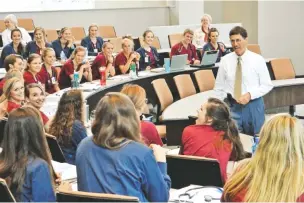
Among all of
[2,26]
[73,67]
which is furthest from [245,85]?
[2,26]

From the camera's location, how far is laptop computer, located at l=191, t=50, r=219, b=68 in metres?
8.62

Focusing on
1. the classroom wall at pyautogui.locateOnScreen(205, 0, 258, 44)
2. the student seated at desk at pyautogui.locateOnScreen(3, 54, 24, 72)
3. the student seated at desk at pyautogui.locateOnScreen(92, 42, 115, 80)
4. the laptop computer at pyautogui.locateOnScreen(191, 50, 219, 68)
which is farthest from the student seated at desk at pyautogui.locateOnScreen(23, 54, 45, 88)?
the classroom wall at pyautogui.locateOnScreen(205, 0, 258, 44)

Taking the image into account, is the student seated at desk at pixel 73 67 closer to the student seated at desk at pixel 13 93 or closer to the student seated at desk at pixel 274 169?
the student seated at desk at pixel 13 93

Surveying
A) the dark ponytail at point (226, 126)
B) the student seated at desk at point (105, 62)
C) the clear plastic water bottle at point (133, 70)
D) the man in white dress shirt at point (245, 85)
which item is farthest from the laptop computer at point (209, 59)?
the dark ponytail at point (226, 126)

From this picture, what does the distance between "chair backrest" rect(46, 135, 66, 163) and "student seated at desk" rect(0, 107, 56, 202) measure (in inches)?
36.6

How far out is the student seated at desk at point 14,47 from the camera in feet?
27.6

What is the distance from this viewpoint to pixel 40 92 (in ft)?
16.3

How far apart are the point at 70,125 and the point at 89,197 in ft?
5.22

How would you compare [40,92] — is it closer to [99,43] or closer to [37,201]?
[37,201]

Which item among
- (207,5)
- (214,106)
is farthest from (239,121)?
(207,5)

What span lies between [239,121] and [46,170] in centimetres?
259

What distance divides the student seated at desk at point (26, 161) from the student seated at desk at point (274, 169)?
991 millimetres

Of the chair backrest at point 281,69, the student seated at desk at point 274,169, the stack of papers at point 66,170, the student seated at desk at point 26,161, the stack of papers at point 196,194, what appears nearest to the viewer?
the student seated at desk at point 274,169

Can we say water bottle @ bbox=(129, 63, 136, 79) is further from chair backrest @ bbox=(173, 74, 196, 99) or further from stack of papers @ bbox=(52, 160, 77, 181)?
stack of papers @ bbox=(52, 160, 77, 181)
